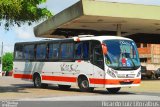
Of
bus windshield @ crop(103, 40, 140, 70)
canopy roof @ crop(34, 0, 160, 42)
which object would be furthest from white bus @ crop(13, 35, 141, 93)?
canopy roof @ crop(34, 0, 160, 42)

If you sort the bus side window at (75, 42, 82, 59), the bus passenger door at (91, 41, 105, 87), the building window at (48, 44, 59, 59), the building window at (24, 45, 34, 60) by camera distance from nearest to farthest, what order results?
1. the bus passenger door at (91, 41, 105, 87)
2. the bus side window at (75, 42, 82, 59)
3. the building window at (48, 44, 59, 59)
4. the building window at (24, 45, 34, 60)

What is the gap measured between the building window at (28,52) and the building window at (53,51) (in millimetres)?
2099

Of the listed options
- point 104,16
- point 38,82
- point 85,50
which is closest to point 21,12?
point 85,50

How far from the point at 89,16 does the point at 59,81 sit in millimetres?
8501

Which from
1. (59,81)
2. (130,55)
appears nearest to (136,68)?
(130,55)

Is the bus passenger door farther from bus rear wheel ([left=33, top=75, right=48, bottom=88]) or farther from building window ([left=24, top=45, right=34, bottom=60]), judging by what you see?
building window ([left=24, top=45, right=34, bottom=60])

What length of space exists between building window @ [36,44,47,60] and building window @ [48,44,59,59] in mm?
577

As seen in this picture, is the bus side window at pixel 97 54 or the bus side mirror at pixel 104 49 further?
the bus side window at pixel 97 54

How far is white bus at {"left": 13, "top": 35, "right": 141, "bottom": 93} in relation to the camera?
21.7 meters

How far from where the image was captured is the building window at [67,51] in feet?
79.6

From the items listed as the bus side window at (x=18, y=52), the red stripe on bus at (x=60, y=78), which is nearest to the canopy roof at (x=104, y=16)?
the bus side window at (x=18, y=52)

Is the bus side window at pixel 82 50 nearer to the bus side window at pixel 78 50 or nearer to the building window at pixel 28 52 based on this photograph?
the bus side window at pixel 78 50

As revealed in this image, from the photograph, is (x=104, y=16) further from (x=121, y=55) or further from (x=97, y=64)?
(x=121, y=55)

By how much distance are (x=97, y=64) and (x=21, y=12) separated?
4395mm
